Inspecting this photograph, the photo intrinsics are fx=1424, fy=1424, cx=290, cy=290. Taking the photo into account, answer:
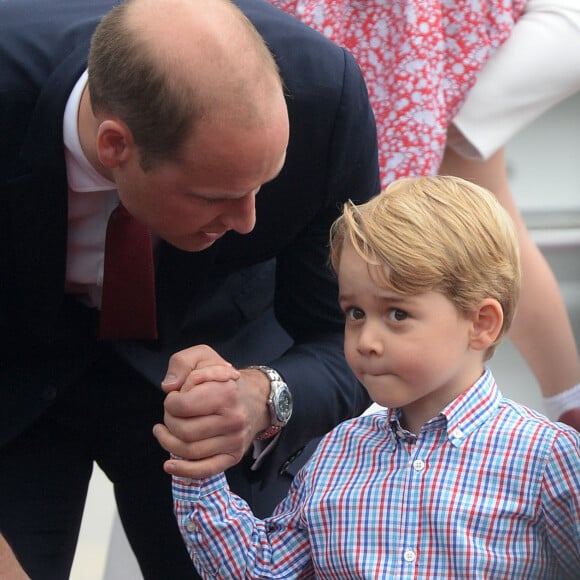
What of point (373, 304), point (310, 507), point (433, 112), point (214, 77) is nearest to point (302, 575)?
point (310, 507)

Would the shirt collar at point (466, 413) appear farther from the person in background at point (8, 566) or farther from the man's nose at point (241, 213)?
the person in background at point (8, 566)

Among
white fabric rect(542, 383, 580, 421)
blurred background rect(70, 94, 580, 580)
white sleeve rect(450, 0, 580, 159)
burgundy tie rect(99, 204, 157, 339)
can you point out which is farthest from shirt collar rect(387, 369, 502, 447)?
blurred background rect(70, 94, 580, 580)

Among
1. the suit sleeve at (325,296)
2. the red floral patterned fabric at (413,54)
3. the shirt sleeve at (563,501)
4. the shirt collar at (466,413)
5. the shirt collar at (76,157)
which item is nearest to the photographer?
the shirt sleeve at (563,501)

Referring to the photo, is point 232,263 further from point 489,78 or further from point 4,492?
point 489,78

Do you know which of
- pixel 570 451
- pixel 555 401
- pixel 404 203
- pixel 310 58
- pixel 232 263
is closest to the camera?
pixel 570 451

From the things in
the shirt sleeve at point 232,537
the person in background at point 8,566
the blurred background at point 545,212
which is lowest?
the blurred background at point 545,212

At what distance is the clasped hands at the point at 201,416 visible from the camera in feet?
6.01

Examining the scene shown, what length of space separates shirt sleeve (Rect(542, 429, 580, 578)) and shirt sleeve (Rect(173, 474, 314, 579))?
336 millimetres

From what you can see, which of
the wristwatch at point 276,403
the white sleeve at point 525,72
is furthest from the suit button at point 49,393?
the white sleeve at point 525,72

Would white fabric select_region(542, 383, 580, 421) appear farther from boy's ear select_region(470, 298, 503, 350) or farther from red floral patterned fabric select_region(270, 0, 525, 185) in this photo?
boy's ear select_region(470, 298, 503, 350)

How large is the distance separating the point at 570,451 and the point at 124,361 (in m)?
0.82

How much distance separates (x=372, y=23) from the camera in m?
2.73

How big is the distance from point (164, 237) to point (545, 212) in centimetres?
298

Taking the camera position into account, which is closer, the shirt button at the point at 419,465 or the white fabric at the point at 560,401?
the shirt button at the point at 419,465
